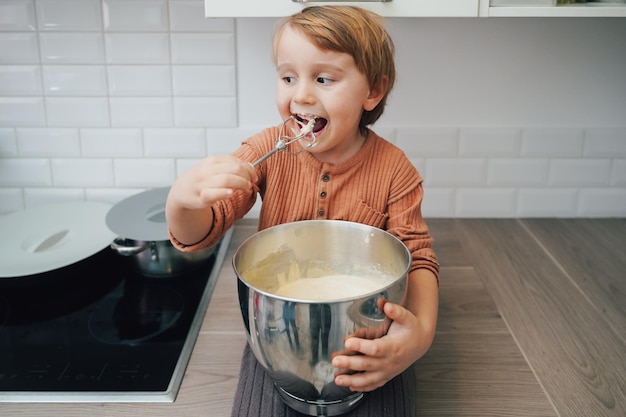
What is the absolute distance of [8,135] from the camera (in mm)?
1276

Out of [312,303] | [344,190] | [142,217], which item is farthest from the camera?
[142,217]

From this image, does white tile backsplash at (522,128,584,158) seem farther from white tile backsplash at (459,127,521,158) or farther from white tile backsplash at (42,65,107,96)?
white tile backsplash at (42,65,107,96)

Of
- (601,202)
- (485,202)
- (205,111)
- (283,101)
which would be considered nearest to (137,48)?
(205,111)

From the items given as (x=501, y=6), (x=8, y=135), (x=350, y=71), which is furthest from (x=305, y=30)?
(x=8, y=135)

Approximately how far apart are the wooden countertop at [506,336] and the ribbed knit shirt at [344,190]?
0.60 feet

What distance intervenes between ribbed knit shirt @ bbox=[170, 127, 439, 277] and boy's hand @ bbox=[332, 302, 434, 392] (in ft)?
0.68

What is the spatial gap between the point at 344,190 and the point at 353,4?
0.98 ft

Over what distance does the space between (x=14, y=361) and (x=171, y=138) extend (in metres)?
0.59

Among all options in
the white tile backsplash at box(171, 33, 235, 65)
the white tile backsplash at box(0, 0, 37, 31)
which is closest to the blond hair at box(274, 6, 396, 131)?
the white tile backsplash at box(171, 33, 235, 65)

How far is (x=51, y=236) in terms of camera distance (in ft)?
3.72

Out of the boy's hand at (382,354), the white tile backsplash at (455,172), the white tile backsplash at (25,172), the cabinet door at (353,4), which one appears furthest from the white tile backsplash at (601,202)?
the white tile backsplash at (25,172)

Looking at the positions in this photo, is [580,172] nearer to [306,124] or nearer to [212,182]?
[306,124]

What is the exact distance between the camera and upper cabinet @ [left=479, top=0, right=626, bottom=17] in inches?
37.3

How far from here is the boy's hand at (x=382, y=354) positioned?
611mm
